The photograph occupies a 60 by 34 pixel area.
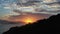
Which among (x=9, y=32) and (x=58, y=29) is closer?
(x=58, y=29)

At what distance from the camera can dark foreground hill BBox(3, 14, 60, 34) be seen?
20484mm

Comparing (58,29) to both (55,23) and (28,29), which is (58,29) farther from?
(28,29)

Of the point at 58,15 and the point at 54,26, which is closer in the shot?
the point at 54,26

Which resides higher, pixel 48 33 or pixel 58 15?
pixel 58 15

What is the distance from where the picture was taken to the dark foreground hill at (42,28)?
20.5 metres

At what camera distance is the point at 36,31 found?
20.9 metres

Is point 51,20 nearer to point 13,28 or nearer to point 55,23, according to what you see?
point 55,23

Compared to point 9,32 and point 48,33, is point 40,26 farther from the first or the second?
point 9,32

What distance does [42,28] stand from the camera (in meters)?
21.2

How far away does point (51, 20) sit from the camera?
22.2 meters

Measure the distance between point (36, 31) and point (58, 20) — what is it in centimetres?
241

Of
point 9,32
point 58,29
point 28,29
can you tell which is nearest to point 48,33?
point 58,29

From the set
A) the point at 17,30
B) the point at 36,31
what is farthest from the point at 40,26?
the point at 17,30

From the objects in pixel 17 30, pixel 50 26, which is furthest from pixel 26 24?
pixel 50 26
